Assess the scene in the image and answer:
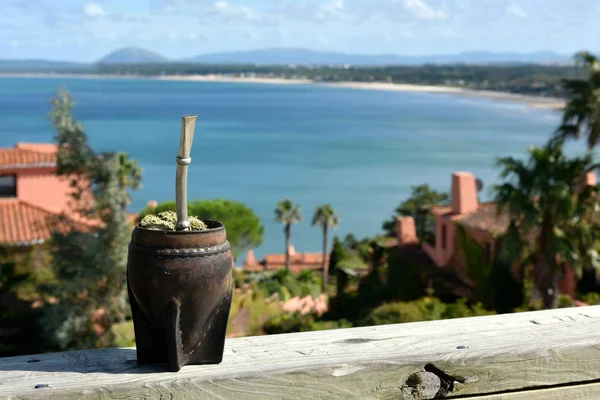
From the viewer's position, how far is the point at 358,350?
1.95 meters

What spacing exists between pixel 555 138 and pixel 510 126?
120450mm

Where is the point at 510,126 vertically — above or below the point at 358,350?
below

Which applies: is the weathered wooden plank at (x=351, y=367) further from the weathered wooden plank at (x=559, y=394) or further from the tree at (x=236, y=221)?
the tree at (x=236, y=221)

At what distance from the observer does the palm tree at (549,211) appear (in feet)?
59.9

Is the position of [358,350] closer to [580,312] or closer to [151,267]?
[151,267]

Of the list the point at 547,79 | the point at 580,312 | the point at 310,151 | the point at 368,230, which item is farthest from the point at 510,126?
the point at 580,312

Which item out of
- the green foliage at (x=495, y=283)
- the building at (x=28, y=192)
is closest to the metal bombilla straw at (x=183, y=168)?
the green foliage at (x=495, y=283)

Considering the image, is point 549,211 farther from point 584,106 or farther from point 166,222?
point 166,222

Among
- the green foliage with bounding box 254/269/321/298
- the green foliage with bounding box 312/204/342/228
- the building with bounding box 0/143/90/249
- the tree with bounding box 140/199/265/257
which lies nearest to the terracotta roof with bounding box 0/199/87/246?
the building with bounding box 0/143/90/249

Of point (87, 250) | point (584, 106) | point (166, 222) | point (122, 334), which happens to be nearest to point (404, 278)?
point (584, 106)

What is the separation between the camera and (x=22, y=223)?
22984mm

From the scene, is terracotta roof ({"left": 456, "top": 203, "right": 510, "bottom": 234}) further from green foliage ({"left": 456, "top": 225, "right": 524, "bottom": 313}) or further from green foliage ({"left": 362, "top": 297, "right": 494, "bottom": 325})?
green foliage ({"left": 362, "top": 297, "right": 494, "bottom": 325})

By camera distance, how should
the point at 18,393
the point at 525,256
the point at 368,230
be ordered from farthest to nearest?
the point at 368,230 < the point at 525,256 < the point at 18,393

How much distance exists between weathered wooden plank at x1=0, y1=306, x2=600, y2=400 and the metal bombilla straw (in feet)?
1.14
